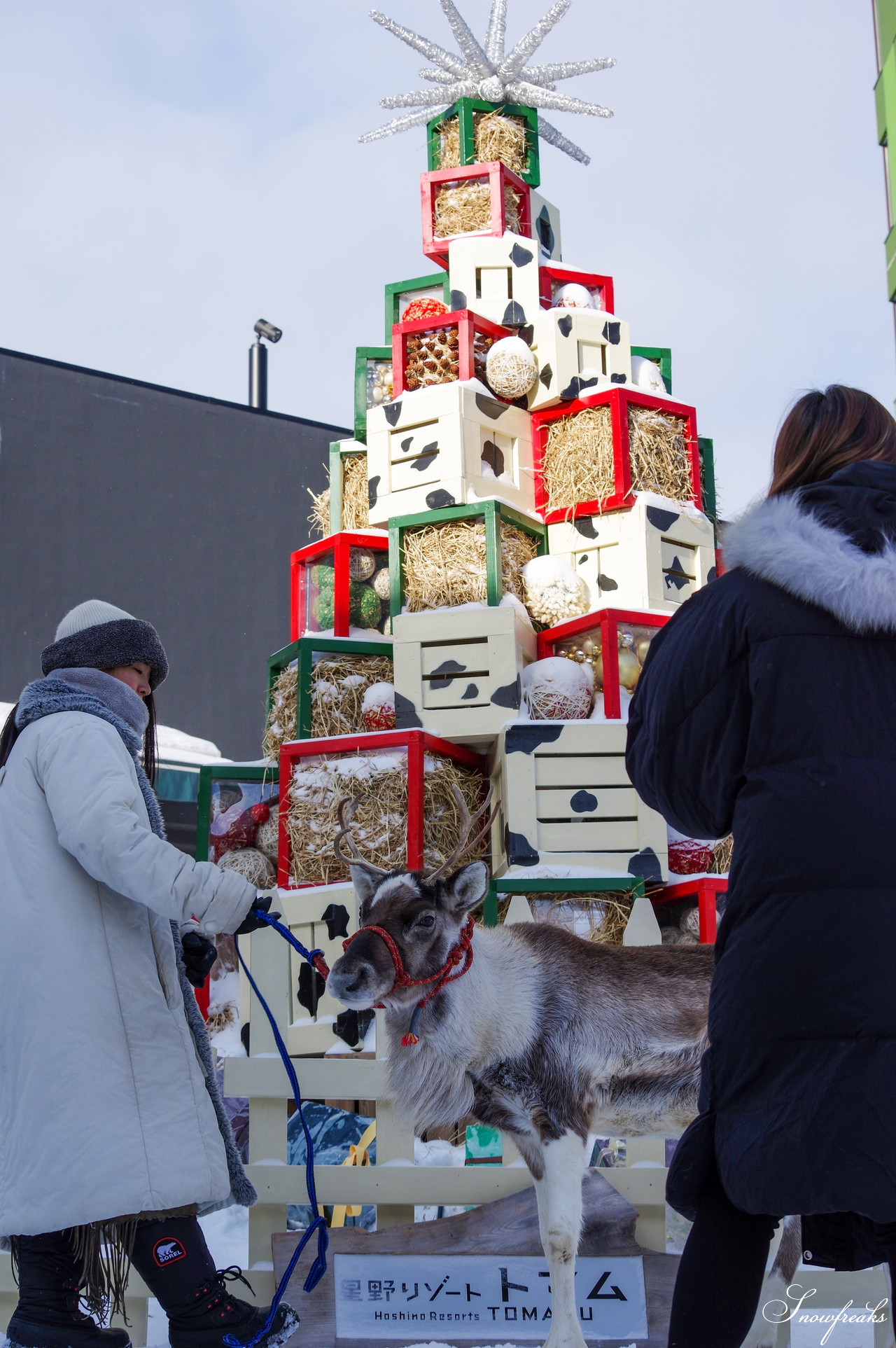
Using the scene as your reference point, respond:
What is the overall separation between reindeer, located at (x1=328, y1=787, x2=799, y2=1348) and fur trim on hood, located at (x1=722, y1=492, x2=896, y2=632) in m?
1.34

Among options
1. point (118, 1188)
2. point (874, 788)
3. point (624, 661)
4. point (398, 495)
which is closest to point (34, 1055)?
point (118, 1188)

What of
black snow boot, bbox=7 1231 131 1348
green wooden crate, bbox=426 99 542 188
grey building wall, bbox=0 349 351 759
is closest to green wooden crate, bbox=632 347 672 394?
green wooden crate, bbox=426 99 542 188

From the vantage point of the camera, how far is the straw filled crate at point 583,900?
4.38 meters

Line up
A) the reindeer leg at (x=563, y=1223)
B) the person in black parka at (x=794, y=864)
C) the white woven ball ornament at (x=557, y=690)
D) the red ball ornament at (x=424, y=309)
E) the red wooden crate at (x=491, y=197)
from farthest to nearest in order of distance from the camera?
the red wooden crate at (x=491, y=197), the red ball ornament at (x=424, y=309), the white woven ball ornament at (x=557, y=690), the reindeer leg at (x=563, y=1223), the person in black parka at (x=794, y=864)

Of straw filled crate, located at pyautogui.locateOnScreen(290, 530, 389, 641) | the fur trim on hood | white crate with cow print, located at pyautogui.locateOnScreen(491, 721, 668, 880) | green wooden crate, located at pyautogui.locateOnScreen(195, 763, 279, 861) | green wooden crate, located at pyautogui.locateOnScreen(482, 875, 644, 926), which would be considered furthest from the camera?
straw filled crate, located at pyautogui.locateOnScreen(290, 530, 389, 641)

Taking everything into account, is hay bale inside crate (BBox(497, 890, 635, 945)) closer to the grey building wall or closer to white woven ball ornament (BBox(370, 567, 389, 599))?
white woven ball ornament (BBox(370, 567, 389, 599))

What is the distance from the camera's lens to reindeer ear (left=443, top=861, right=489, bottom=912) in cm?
302

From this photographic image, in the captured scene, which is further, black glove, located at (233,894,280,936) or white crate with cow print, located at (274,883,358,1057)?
white crate with cow print, located at (274,883,358,1057)

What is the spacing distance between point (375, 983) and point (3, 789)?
36.0 inches

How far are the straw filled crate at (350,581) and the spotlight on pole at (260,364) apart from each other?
407 inches

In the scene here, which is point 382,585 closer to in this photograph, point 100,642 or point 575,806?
point 575,806

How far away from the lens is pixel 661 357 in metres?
6.50

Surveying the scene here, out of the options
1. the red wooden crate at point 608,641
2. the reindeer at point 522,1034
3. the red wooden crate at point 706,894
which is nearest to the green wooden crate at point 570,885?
the red wooden crate at point 706,894

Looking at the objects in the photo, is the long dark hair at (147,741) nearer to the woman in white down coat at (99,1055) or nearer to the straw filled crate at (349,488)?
the woman in white down coat at (99,1055)
